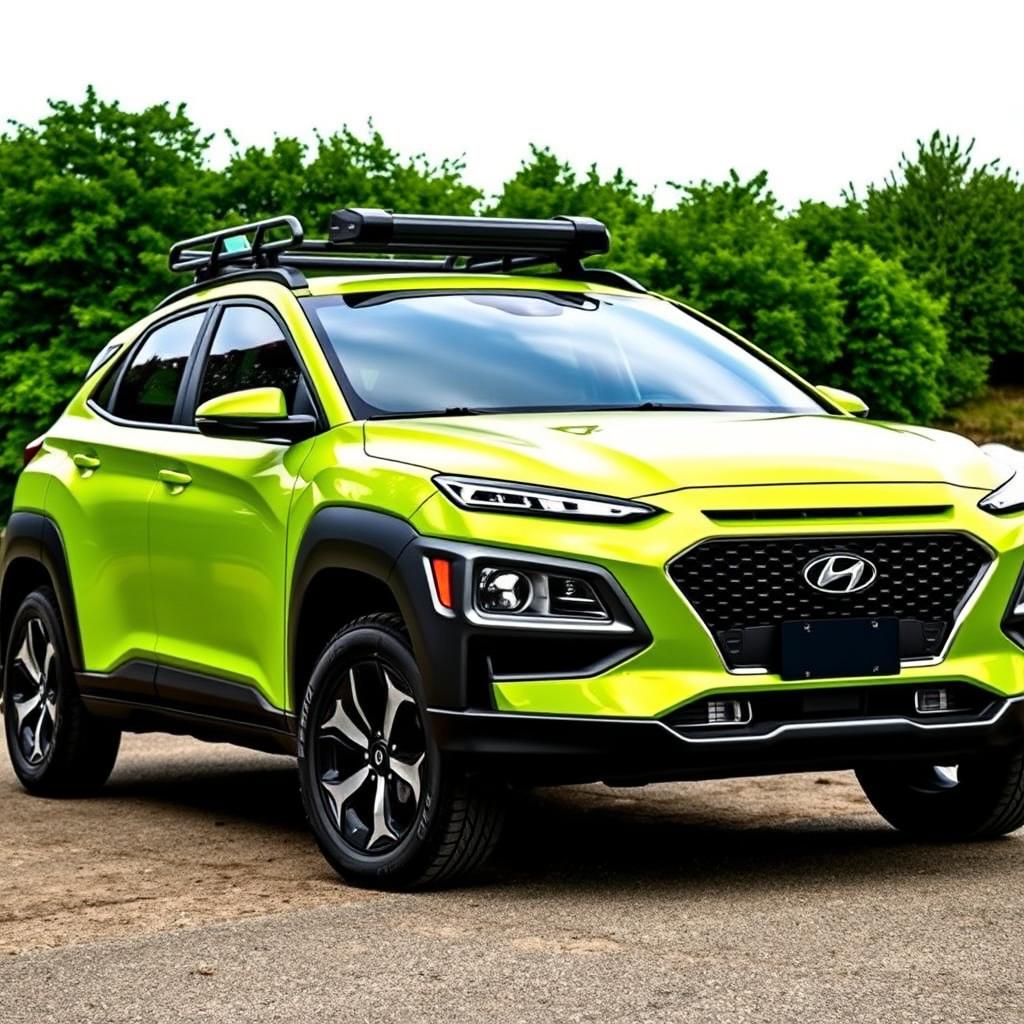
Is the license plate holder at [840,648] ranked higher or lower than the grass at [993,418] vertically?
higher

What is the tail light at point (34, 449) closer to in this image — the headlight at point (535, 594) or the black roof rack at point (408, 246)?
the black roof rack at point (408, 246)

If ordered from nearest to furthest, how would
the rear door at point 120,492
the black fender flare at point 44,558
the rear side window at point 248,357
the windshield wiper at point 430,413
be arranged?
the windshield wiper at point 430,413 → the rear side window at point 248,357 → the rear door at point 120,492 → the black fender flare at point 44,558

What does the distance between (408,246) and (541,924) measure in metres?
2.89

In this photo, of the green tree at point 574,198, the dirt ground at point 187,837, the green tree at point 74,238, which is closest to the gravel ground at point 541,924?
the dirt ground at point 187,837

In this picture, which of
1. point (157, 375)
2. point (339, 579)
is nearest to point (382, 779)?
point (339, 579)

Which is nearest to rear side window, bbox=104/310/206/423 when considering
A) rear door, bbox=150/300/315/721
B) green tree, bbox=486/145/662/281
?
rear door, bbox=150/300/315/721

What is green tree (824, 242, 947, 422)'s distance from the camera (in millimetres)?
74625

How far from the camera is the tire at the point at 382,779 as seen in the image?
5758mm

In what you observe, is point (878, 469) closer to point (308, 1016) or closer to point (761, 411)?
point (761, 411)

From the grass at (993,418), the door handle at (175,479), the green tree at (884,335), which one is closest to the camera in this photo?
the door handle at (175,479)

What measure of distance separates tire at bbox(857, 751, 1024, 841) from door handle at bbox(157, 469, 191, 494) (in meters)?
2.45

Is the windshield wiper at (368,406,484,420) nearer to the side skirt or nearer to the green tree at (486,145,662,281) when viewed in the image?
the side skirt

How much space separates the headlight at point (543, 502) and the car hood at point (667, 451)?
0.03m

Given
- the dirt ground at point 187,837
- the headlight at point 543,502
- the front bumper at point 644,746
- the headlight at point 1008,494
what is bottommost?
the dirt ground at point 187,837
